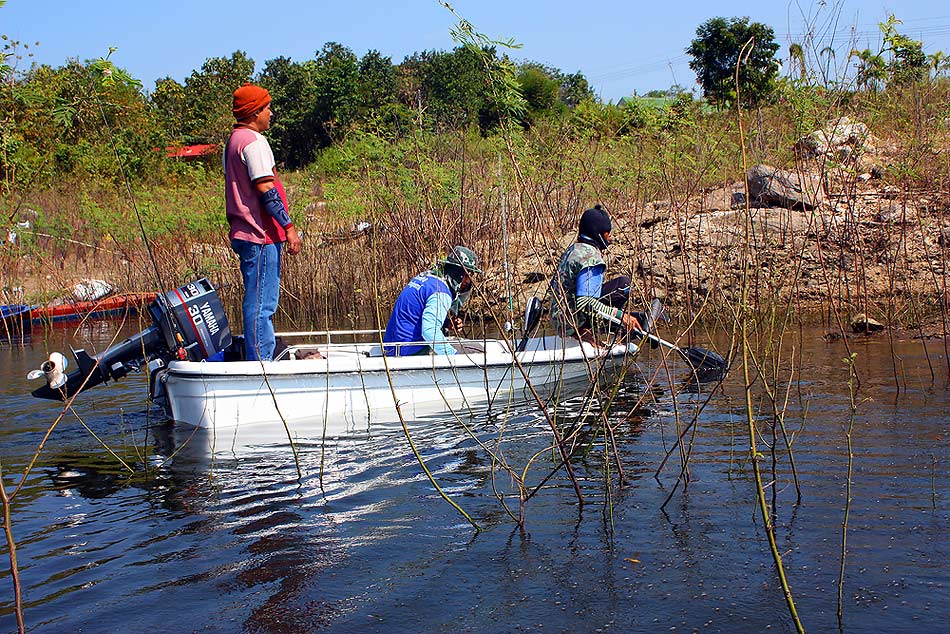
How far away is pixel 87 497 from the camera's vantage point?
5.40 m

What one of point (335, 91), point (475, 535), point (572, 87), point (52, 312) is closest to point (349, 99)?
point (335, 91)

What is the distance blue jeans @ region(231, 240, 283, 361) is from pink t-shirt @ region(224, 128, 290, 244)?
0.08m

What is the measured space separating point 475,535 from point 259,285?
8.89 feet

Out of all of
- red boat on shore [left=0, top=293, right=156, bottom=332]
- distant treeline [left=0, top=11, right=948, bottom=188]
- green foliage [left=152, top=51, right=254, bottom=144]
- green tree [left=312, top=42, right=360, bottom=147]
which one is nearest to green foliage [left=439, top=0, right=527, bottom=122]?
distant treeline [left=0, top=11, right=948, bottom=188]

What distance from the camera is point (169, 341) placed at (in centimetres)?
645

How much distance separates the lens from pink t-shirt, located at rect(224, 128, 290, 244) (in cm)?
641

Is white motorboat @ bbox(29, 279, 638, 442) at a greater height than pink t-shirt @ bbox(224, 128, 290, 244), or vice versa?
pink t-shirt @ bbox(224, 128, 290, 244)

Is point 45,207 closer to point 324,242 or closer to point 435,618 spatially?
point 324,242

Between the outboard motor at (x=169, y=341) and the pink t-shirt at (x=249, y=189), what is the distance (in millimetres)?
457

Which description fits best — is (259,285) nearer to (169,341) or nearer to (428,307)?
(169,341)

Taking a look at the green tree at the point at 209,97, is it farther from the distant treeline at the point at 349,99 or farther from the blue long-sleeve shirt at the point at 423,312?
the blue long-sleeve shirt at the point at 423,312

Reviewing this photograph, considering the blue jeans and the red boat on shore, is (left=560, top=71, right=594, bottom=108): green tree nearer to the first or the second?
the red boat on shore

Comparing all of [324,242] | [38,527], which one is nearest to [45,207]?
[324,242]

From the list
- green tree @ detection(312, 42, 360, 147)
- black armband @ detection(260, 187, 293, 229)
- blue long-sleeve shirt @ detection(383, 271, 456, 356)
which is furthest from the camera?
green tree @ detection(312, 42, 360, 147)
